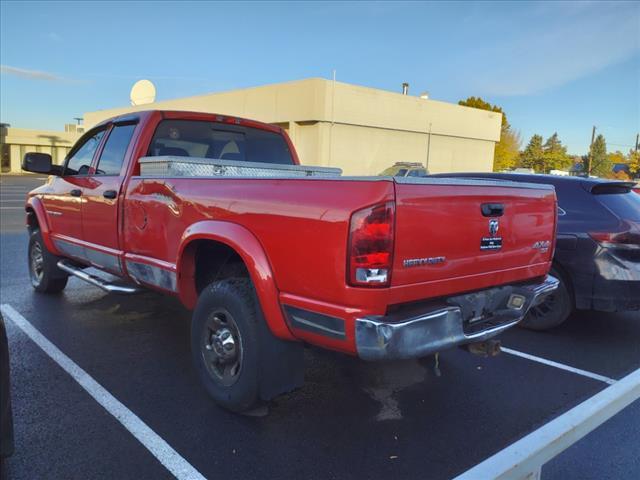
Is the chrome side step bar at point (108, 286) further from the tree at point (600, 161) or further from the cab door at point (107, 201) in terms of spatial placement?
the tree at point (600, 161)

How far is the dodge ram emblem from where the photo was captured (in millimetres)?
3010

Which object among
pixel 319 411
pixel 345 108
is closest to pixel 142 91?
pixel 345 108

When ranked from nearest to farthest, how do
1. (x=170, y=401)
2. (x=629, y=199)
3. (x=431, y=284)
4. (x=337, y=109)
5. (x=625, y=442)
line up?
1. (x=431, y=284)
2. (x=625, y=442)
3. (x=170, y=401)
4. (x=629, y=199)
5. (x=337, y=109)

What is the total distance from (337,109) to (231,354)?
23.6 meters

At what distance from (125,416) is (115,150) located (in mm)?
2540

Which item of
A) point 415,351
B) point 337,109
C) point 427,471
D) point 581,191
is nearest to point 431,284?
point 415,351

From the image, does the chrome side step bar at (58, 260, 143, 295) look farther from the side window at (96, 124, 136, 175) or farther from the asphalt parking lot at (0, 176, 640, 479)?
the side window at (96, 124, 136, 175)

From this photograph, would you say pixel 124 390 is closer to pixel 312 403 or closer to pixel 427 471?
pixel 312 403

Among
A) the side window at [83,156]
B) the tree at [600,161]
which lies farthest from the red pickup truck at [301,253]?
the tree at [600,161]

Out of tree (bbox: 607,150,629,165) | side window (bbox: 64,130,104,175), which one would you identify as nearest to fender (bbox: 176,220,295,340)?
side window (bbox: 64,130,104,175)

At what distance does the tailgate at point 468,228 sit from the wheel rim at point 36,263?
16.8 ft

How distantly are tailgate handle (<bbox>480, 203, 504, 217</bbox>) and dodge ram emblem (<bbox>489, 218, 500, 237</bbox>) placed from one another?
36mm

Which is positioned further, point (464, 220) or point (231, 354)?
point (231, 354)

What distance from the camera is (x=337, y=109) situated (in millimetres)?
25672
